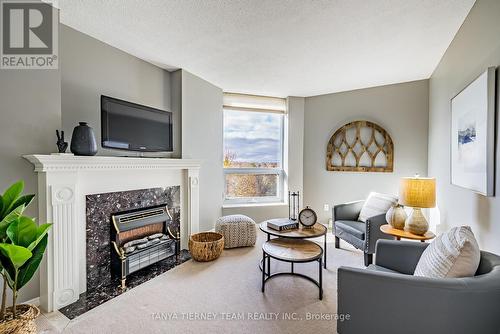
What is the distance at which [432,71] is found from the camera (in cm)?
310

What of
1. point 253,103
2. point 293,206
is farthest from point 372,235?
point 253,103

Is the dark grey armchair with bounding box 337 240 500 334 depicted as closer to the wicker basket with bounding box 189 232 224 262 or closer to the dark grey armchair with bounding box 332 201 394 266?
the dark grey armchair with bounding box 332 201 394 266

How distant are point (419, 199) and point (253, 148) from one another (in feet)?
8.40

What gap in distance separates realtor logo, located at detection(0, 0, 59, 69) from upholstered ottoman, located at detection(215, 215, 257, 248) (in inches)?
95.6

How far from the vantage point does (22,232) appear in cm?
125

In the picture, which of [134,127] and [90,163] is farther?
[134,127]

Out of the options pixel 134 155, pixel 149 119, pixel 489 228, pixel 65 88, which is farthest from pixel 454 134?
pixel 65 88

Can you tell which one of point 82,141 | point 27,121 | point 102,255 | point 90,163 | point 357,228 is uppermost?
point 27,121

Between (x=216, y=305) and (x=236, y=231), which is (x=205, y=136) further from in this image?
(x=216, y=305)

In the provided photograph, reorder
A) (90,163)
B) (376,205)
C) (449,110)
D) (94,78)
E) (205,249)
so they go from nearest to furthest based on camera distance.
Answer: (90,163)
(94,78)
(449,110)
(205,249)
(376,205)

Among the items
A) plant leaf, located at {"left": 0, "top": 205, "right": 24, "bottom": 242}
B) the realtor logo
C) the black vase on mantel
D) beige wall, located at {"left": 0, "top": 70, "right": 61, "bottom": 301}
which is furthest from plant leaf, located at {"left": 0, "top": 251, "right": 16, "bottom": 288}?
the realtor logo

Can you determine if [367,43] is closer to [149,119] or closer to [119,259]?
[149,119]

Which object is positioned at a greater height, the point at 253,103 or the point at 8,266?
the point at 253,103

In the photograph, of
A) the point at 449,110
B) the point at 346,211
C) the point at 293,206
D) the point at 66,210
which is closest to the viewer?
the point at 66,210
